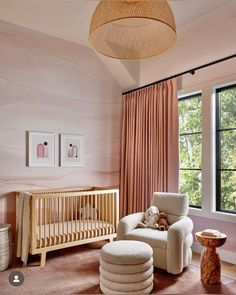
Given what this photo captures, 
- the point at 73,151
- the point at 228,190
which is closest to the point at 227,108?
the point at 228,190

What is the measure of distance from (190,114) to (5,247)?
9.60 ft

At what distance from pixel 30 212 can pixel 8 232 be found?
38cm

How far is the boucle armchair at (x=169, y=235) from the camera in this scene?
281cm

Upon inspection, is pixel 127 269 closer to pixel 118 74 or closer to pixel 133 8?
pixel 133 8

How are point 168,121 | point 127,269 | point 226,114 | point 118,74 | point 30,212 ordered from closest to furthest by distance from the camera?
point 127,269 < point 30,212 < point 226,114 < point 168,121 < point 118,74

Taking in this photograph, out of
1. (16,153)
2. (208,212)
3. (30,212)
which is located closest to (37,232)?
(30,212)

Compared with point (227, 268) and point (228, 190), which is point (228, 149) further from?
point (227, 268)

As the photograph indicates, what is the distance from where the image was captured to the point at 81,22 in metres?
3.71

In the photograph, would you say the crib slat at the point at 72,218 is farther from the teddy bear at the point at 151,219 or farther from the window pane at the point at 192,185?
the window pane at the point at 192,185

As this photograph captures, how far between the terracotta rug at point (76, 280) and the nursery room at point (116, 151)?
0.06 ft

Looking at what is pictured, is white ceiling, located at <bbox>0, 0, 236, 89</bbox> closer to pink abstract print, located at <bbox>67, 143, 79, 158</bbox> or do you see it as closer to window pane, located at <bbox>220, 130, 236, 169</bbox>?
window pane, located at <bbox>220, 130, 236, 169</bbox>

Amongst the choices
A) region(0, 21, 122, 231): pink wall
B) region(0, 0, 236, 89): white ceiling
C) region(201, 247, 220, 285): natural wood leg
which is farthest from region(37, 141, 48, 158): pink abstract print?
region(201, 247, 220, 285): natural wood leg

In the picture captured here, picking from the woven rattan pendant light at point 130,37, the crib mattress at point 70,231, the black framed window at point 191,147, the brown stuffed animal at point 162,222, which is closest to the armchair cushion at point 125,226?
the brown stuffed animal at point 162,222

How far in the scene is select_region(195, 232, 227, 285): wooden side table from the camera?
2.66 m
